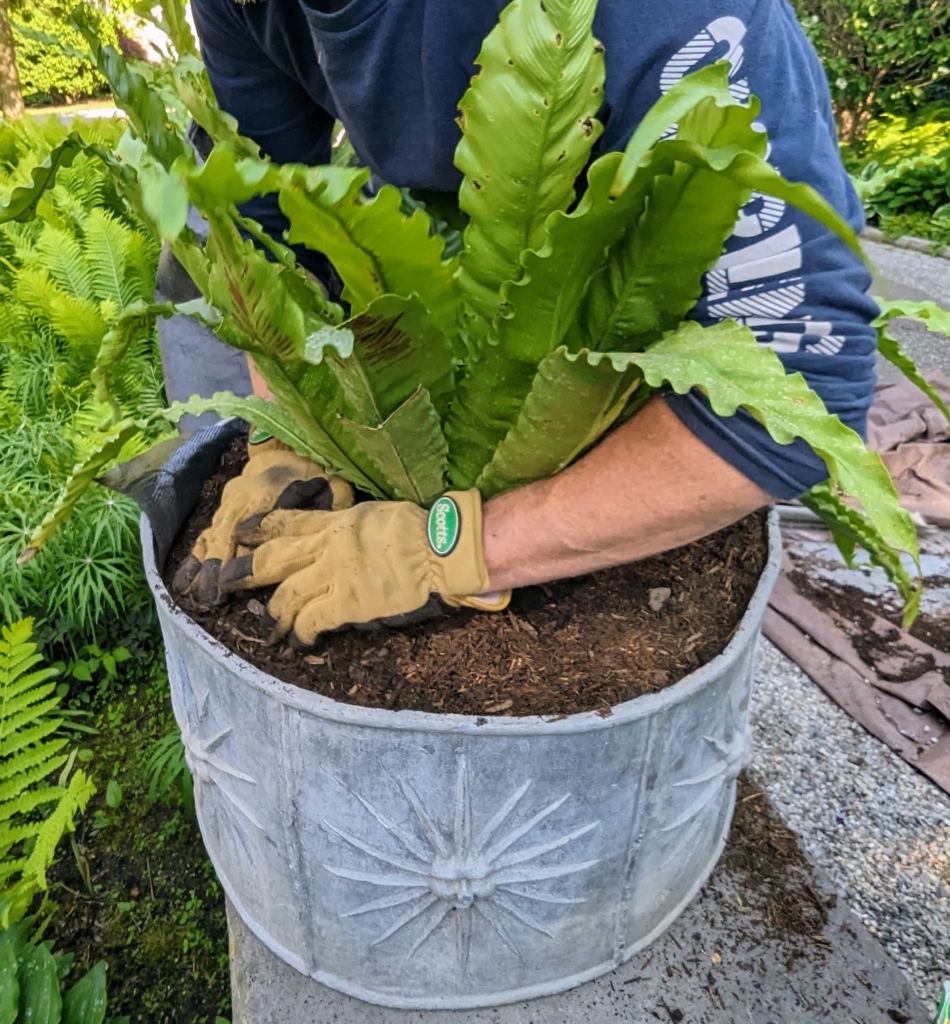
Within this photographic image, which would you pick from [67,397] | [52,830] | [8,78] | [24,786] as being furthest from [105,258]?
[8,78]

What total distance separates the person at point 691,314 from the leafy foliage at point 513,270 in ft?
0.13

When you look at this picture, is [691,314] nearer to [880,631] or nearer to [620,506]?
[620,506]

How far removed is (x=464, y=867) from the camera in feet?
2.63

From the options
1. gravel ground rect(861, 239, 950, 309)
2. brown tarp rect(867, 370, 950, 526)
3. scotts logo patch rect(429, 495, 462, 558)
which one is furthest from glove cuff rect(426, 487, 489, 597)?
gravel ground rect(861, 239, 950, 309)

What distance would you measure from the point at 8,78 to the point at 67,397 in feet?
14.1

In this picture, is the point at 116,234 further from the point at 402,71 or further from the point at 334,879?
the point at 334,879

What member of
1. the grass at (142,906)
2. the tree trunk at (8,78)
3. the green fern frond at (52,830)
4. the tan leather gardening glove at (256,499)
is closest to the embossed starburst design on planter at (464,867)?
the tan leather gardening glove at (256,499)

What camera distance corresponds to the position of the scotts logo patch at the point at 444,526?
0.80 meters

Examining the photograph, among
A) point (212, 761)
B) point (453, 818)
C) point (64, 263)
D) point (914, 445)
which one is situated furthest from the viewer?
point (64, 263)

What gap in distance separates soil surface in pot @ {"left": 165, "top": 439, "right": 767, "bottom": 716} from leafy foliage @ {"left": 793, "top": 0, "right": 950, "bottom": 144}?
224 inches

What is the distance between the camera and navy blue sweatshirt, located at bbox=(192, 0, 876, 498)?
560 millimetres

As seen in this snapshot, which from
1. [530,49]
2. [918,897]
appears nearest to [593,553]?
[530,49]

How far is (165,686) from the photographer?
6.03 feet

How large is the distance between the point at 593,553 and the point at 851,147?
19.5 ft
